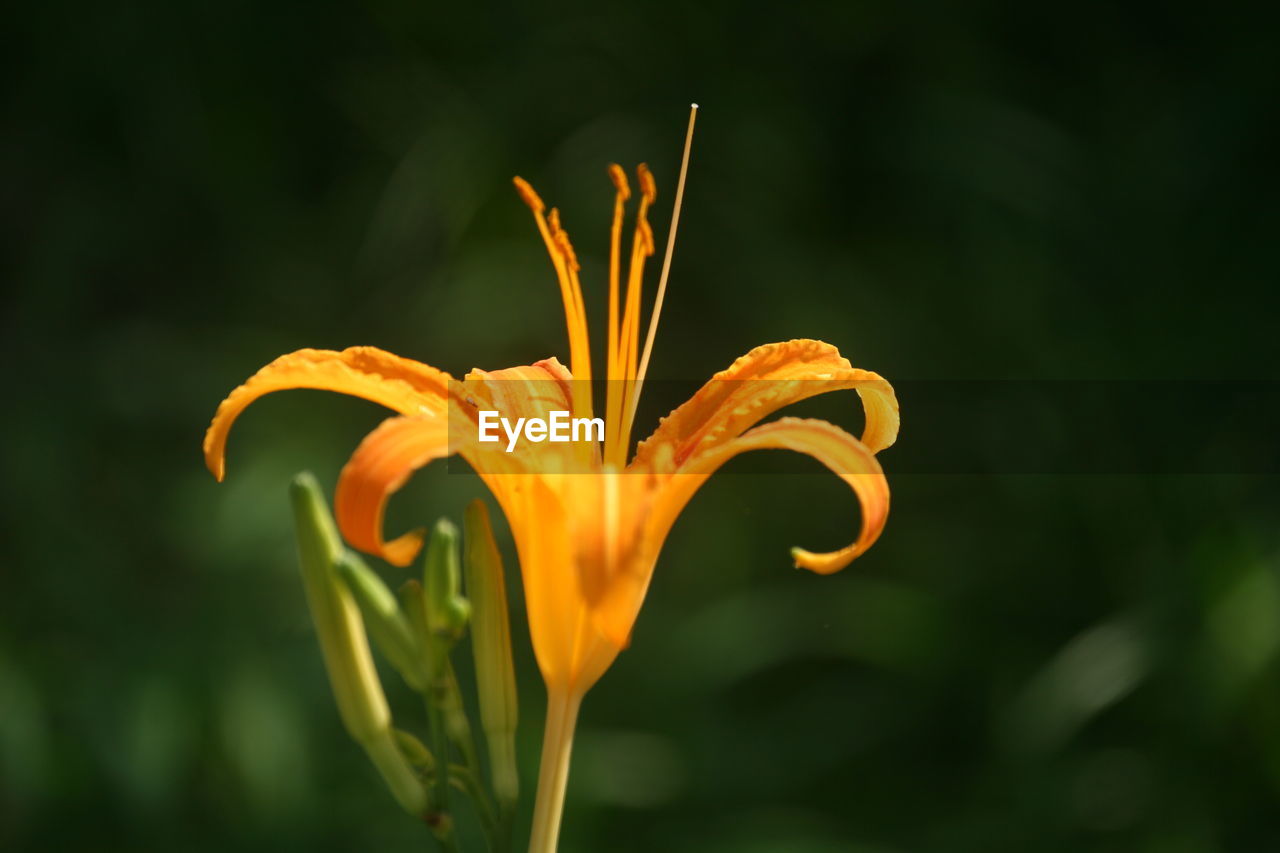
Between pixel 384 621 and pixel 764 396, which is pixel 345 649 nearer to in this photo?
pixel 384 621

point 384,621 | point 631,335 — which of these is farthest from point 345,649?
point 631,335

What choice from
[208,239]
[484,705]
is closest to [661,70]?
[208,239]

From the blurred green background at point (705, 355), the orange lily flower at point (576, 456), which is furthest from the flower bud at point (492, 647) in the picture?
the blurred green background at point (705, 355)

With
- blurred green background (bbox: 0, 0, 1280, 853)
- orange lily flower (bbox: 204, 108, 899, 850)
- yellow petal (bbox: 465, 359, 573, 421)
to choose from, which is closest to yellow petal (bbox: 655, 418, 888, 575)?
orange lily flower (bbox: 204, 108, 899, 850)

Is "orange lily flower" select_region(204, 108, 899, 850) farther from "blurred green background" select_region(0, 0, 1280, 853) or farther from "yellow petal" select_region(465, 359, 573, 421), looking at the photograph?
"blurred green background" select_region(0, 0, 1280, 853)

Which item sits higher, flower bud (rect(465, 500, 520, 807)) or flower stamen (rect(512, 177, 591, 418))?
flower stamen (rect(512, 177, 591, 418))

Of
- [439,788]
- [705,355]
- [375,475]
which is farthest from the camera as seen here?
[705,355]

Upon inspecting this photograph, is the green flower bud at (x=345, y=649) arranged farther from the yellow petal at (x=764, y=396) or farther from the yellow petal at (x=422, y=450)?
the yellow petal at (x=764, y=396)
